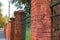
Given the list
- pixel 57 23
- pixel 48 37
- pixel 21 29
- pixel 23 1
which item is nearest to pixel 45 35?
pixel 48 37

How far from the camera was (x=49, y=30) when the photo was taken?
12.7ft

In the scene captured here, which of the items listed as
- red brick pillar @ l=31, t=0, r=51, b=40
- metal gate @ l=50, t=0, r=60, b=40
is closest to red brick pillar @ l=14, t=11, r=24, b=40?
red brick pillar @ l=31, t=0, r=51, b=40

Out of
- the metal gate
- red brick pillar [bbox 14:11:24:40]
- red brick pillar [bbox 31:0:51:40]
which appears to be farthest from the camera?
red brick pillar [bbox 14:11:24:40]

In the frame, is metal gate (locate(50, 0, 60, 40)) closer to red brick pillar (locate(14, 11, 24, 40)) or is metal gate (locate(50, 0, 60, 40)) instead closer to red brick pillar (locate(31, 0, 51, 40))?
red brick pillar (locate(31, 0, 51, 40))

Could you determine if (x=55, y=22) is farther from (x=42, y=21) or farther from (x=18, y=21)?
(x=18, y=21)

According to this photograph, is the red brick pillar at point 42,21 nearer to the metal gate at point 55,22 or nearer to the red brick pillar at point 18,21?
the metal gate at point 55,22

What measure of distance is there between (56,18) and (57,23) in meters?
0.08

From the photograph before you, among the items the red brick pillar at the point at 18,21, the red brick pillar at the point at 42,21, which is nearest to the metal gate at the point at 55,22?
the red brick pillar at the point at 42,21

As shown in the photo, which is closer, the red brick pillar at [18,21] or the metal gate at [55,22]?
the metal gate at [55,22]

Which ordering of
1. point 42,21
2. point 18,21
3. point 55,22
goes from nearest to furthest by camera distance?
point 55,22 < point 42,21 < point 18,21

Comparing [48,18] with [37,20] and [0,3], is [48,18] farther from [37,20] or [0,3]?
[0,3]

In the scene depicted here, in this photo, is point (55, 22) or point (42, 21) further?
point (42, 21)

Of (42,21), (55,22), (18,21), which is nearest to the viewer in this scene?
(55,22)

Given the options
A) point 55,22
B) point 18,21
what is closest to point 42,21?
point 55,22
